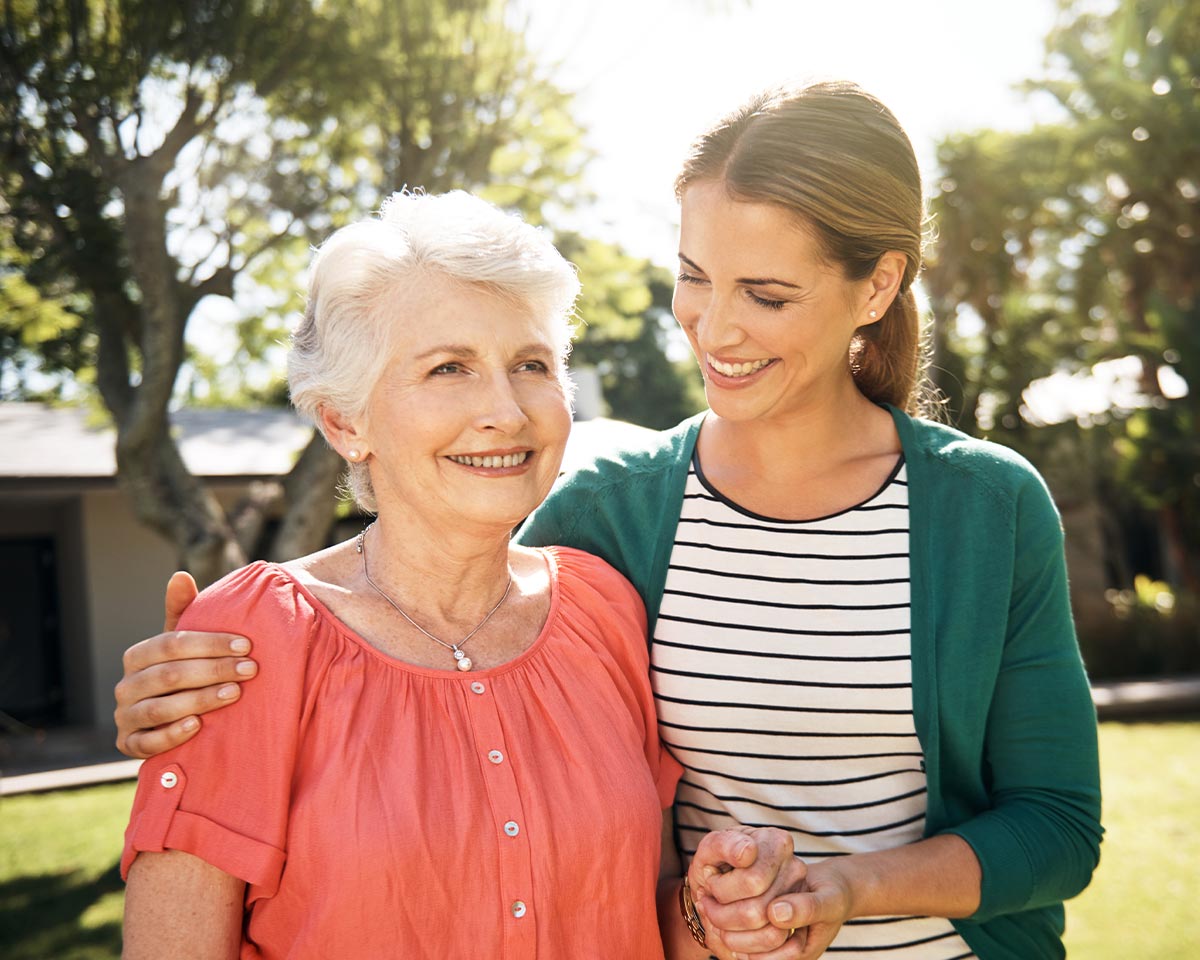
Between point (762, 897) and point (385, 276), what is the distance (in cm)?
133

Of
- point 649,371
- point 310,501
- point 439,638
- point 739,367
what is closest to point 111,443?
point 310,501

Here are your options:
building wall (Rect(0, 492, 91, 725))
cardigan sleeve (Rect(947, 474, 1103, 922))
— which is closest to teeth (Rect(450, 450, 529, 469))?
cardigan sleeve (Rect(947, 474, 1103, 922))

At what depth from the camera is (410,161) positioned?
8.65 meters

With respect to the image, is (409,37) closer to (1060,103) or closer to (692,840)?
(692,840)

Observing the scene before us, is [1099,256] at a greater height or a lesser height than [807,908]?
greater

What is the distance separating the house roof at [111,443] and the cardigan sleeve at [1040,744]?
34.0ft

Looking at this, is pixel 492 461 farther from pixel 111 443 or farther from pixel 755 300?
pixel 111 443

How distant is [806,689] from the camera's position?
7.82 feet

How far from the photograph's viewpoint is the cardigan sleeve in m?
2.28

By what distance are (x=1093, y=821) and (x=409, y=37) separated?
26.4 feet

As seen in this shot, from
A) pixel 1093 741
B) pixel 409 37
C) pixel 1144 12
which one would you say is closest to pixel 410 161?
pixel 409 37

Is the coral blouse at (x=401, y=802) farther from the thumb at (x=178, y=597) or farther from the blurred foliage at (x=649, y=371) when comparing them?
the blurred foliage at (x=649, y=371)

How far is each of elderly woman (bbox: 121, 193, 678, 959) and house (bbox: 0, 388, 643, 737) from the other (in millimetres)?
12186

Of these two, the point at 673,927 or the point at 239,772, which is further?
the point at 673,927
